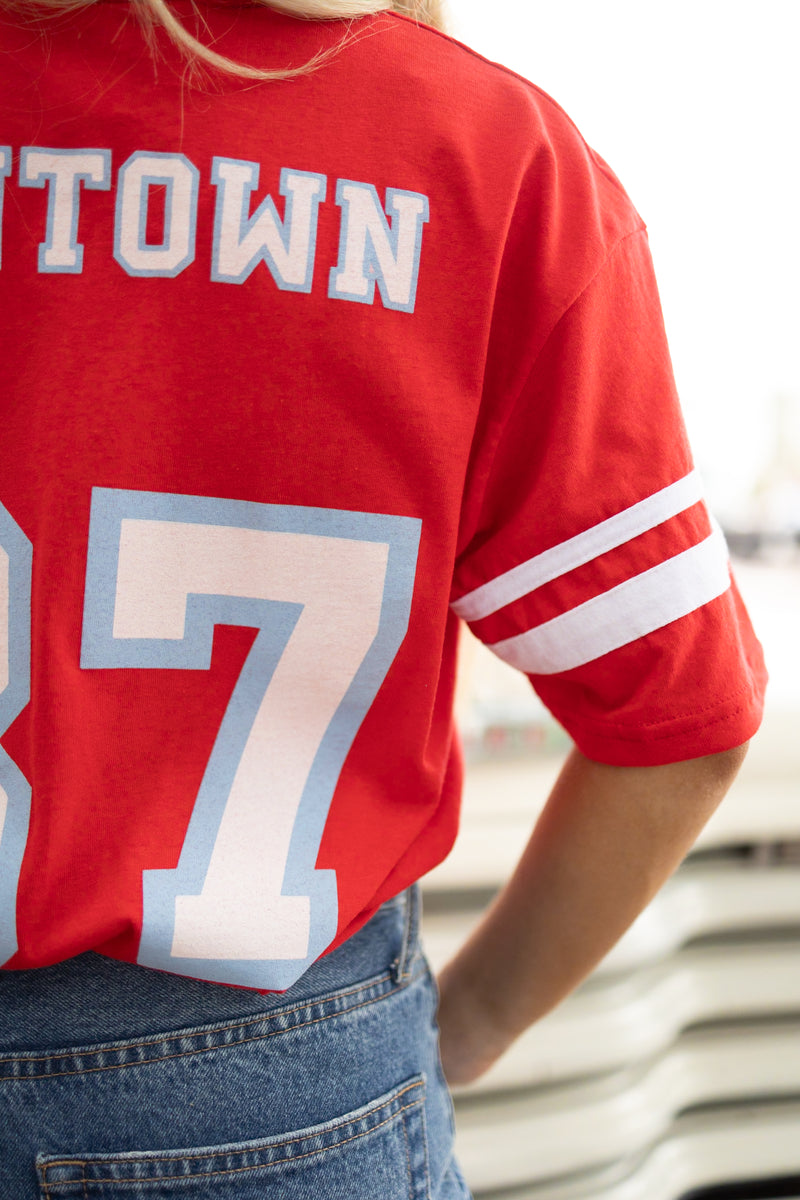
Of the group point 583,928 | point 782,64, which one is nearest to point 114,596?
point 583,928

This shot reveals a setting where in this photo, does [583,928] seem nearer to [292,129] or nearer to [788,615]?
[292,129]

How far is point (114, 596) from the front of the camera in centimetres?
40

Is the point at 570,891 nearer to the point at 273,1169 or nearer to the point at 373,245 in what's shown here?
the point at 273,1169

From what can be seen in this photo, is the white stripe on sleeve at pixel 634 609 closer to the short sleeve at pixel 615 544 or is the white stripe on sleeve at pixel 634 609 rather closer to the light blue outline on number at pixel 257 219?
the short sleeve at pixel 615 544

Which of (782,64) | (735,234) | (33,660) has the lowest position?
(33,660)

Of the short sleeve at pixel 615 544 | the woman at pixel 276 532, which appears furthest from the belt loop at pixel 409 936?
the short sleeve at pixel 615 544

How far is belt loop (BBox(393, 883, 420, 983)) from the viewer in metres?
0.52

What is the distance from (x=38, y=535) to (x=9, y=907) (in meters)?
0.15

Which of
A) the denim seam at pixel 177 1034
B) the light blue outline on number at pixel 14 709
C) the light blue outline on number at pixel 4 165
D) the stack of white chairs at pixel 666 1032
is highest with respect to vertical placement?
the light blue outline on number at pixel 4 165

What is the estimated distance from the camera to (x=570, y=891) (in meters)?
0.58

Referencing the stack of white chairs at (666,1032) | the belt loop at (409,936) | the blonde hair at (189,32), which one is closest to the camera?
the blonde hair at (189,32)

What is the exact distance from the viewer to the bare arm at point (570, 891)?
53 cm

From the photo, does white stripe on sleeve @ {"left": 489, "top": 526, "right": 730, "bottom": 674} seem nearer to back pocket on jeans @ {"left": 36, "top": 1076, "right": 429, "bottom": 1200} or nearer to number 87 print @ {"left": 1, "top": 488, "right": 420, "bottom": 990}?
number 87 print @ {"left": 1, "top": 488, "right": 420, "bottom": 990}

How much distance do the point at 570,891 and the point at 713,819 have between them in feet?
2.12
